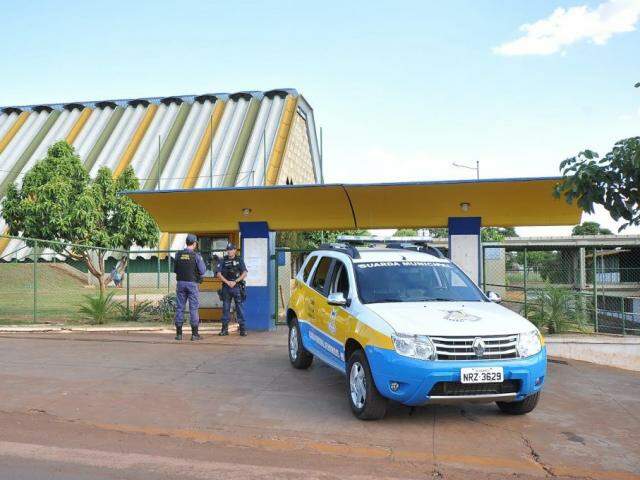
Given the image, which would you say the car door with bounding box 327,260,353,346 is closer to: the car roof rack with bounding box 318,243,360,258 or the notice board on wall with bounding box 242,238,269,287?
the car roof rack with bounding box 318,243,360,258

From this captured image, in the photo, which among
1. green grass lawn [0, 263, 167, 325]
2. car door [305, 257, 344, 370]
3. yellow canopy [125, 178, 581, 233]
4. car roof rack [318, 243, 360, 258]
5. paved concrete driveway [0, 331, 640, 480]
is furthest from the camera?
green grass lawn [0, 263, 167, 325]

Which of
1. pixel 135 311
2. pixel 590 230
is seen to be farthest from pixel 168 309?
pixel 590 230

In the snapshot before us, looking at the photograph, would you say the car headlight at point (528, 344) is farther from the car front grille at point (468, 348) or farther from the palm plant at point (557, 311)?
the palm plant at point (557, 311)

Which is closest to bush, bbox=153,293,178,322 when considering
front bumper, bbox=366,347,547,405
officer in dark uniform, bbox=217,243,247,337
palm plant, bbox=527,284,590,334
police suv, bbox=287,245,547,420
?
officer in dark uniform, bbox=217,243,247,337

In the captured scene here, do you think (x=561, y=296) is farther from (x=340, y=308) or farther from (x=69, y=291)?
(x=69, y=291)

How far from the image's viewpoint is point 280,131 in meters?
44.3

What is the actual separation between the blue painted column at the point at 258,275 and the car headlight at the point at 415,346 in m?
8.13

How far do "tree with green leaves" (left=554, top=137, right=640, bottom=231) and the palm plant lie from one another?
776 centimetres

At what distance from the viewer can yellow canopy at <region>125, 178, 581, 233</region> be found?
12078mm

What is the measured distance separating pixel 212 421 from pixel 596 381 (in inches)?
226

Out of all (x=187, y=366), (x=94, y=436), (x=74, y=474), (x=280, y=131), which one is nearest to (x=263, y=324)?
(x=187, y=366)

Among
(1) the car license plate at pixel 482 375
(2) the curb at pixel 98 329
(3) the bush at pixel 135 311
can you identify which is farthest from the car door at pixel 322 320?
(3) the bush at pixel 135 311

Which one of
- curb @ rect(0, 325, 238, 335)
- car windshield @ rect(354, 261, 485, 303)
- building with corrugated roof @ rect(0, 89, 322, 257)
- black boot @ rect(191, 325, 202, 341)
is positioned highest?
building with corrugated roof @ rect(0, 89, 322, 257)

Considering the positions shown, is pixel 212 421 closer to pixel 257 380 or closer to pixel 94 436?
pixel 94 436
